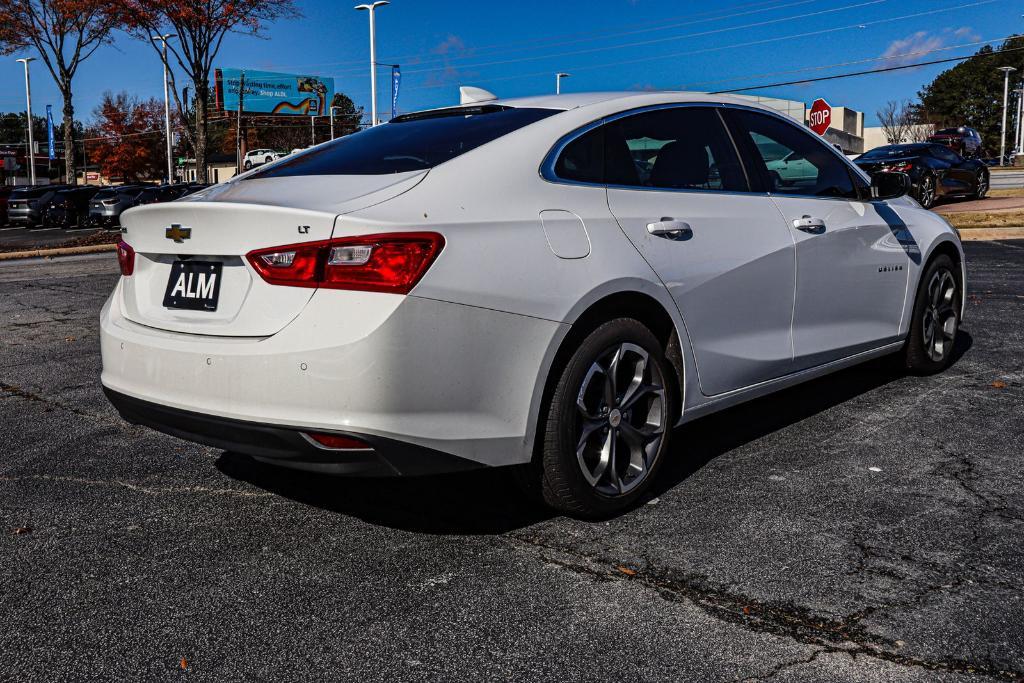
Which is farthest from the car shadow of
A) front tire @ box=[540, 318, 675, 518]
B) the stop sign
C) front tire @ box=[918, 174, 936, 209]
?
the stop sign

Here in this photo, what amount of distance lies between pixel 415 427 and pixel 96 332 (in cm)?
589

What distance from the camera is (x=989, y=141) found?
10231 cm

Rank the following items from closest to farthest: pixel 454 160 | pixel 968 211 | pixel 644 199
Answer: pixel 454 160 → pixel 644 199 → pixel 968 211

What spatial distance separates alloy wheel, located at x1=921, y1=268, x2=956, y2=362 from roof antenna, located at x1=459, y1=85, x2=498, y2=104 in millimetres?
2899

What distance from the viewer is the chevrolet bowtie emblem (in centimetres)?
327

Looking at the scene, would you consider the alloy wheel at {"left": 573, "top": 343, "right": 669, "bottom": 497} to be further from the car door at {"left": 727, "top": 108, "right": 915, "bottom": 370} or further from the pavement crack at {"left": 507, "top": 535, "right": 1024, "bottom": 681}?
the car door at {"left": 727, "top": 108, "right": 915, "bottom": 370}

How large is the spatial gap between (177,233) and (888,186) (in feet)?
12.2

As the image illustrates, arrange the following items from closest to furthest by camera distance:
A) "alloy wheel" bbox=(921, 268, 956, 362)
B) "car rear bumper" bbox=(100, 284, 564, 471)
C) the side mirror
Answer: "car rear bumper" bbox=(100, 284, 564, 471) → the side mirror → "alloy wheel" bbox=(921, 268, 956, 362)

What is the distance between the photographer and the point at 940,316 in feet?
19.4

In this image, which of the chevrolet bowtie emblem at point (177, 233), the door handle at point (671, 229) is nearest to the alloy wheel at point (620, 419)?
the door handle at point (671, 229)

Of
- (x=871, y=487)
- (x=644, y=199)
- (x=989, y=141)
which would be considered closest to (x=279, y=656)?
(x=644, y=199)

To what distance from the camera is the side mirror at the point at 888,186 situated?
5.20 m

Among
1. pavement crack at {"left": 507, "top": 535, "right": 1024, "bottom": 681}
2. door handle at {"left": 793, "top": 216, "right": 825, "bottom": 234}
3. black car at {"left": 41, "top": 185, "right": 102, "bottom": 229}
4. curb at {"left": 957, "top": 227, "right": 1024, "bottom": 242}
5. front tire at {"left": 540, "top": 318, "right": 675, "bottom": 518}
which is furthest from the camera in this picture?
black car at {"left": 41, "top": 185, "right": 102, "bottom": 229}

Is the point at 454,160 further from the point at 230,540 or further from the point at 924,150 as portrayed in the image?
the point at 924,150
